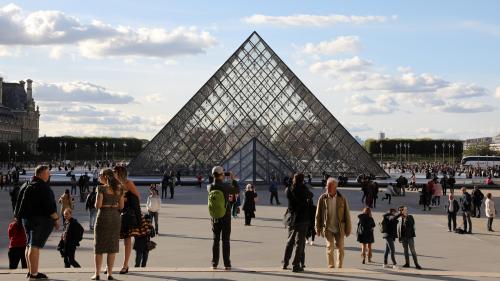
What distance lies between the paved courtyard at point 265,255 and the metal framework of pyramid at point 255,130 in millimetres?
25946

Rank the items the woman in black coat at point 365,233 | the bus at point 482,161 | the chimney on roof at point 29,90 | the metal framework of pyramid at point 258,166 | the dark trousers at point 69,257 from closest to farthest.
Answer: the dark trousers at point 69,257, the woman in black coat at point 365,233, the metal framework of pyramid at point 258,166, the bus at point 482,161, the chimney on roof at point 29,90

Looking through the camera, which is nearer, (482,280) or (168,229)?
(482,280)

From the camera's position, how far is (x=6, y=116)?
121 meters

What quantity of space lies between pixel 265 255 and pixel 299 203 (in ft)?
11.1

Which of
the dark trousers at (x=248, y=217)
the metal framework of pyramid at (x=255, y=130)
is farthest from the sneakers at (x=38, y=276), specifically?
the metal framework of pyramid at (x=255, y=130)

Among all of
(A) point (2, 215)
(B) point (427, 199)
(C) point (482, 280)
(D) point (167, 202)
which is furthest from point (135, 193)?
(D) point (167, 202)

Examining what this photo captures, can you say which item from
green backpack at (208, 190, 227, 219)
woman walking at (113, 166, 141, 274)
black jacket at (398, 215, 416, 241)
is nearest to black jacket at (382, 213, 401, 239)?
black jacket at (398, 215, 416, 241)

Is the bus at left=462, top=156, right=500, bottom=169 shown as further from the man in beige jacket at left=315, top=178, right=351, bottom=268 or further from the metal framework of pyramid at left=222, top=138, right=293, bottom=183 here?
the man in beige jacket at left=315, top=178, right=351, bottom=268

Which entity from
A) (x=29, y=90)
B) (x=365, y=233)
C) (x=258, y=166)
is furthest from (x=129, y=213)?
(x=29, y=90)

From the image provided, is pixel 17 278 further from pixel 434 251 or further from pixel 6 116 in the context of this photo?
pixel 6 116

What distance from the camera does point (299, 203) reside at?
27.8ft

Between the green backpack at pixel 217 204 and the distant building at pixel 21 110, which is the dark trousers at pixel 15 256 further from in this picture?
the distant building at pixel 21 110

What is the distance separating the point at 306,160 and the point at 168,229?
29770 millimetres

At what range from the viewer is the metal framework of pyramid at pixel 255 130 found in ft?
Answer: 149
